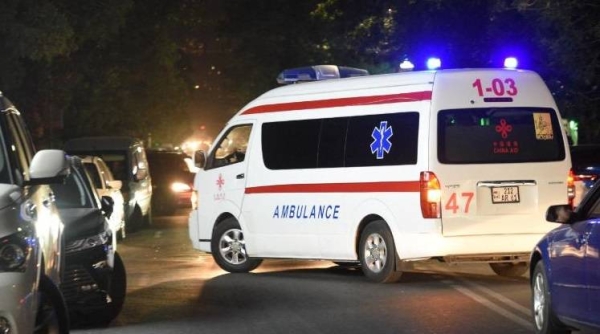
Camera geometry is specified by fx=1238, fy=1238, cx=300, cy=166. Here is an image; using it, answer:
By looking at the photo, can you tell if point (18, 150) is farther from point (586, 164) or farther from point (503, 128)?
point (586, 164)

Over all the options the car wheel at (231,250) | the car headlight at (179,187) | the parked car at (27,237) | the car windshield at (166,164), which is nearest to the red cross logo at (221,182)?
the car wheel at (231,250)

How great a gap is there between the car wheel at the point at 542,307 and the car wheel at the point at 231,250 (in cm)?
644

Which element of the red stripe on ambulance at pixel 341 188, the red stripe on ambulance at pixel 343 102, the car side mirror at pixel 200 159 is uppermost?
the red stripe on ambulance at pixel 343 102

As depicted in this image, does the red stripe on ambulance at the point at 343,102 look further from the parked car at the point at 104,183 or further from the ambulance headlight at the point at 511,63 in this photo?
the parked car at the point at 104,183

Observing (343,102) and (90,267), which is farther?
(343,102)

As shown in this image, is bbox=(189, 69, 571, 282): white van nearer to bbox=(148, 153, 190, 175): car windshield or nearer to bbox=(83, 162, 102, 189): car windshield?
bbox=(83, 162, 102, 189): car windshield

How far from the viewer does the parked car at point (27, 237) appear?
279 inches

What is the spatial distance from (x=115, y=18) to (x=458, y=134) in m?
17.3

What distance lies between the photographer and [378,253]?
14273 mm

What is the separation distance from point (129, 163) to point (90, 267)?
1474 centimetres

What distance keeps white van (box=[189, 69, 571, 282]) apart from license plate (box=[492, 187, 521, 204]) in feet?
0.04

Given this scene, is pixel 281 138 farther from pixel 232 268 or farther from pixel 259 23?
pixel 259 23

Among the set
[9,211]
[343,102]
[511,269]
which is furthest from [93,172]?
[9,211]

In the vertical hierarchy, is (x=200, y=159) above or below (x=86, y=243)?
above
